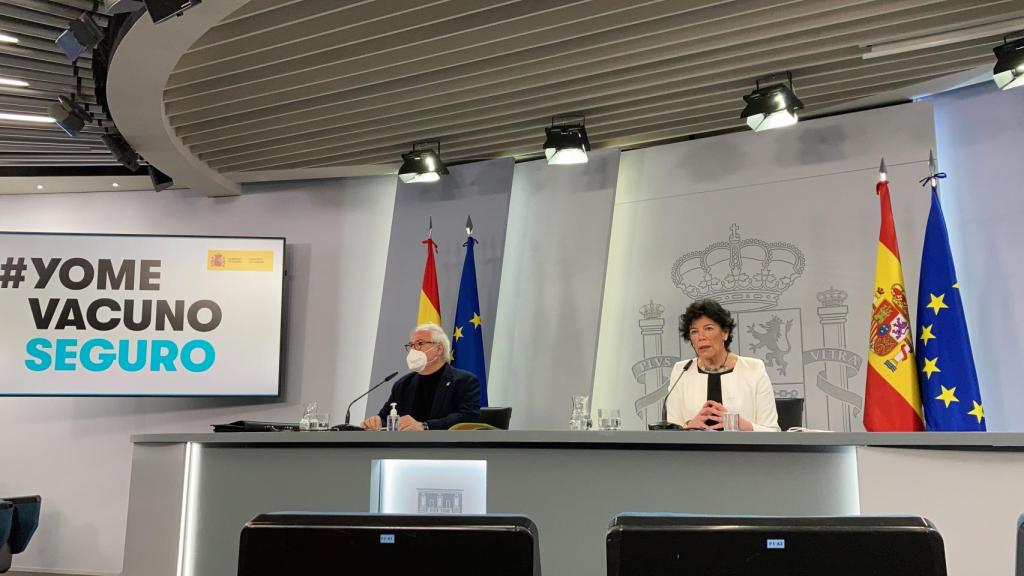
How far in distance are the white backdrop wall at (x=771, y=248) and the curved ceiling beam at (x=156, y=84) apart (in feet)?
10.00

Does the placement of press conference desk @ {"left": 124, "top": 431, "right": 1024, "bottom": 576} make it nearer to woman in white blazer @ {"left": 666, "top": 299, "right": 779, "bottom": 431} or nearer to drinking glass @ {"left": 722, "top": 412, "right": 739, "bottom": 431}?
drinking glass @ {"left": 722, "top": 412, "right": 739, "bottom": 431}

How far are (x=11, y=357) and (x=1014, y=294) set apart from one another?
666 centimetres

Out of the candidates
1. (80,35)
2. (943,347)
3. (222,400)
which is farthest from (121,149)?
(943,347)

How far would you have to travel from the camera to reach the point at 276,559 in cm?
127

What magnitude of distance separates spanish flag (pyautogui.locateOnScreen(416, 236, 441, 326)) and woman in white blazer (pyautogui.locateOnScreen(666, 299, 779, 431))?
235 cm

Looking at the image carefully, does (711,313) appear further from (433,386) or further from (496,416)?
(433,386)

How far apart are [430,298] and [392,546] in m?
4.70

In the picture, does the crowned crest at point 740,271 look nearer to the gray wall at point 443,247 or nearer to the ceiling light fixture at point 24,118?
the gray wall at point 443,247

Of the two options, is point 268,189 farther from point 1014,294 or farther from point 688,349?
point 1014,294

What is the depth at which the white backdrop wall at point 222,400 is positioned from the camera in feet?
21.2

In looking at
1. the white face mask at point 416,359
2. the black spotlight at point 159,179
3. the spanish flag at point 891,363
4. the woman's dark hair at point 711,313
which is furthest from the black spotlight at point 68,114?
the spanish flag at point 891,363

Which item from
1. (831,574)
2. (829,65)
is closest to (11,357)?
(829,65)

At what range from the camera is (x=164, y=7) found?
3.77 m

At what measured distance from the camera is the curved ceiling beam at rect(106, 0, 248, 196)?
408cm
